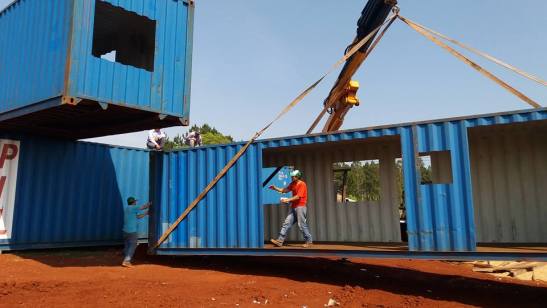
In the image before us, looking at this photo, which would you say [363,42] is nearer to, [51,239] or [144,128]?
[144,128]

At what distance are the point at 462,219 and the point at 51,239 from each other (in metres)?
9.43

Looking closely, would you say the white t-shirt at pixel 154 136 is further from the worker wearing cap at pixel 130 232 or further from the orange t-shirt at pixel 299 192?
the orange t-shirt at pixel 299 192

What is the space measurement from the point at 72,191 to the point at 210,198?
4.47 m

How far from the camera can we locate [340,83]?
11.2 m

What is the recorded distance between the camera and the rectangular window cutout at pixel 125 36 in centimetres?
954

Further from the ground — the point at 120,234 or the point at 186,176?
the point at 186,176

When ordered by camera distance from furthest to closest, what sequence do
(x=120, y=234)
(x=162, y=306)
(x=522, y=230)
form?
(x=120, y=234), (x=522, y=230), (x=162, y=306)

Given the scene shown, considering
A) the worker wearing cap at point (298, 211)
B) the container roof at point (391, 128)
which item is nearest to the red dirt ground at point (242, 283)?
the worker wearing cap at point (298, 211)

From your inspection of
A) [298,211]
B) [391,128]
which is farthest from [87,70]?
[391,128]

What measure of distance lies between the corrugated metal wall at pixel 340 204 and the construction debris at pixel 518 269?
2685 mm

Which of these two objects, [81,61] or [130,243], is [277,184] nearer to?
[130,243]

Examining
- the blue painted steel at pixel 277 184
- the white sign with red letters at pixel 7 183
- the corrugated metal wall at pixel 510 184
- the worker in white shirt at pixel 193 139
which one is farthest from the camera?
the blue painted steel at pixel 277 184

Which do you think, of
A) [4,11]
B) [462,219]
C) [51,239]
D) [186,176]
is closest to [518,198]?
[462,219]

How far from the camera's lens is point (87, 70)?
789 cm
